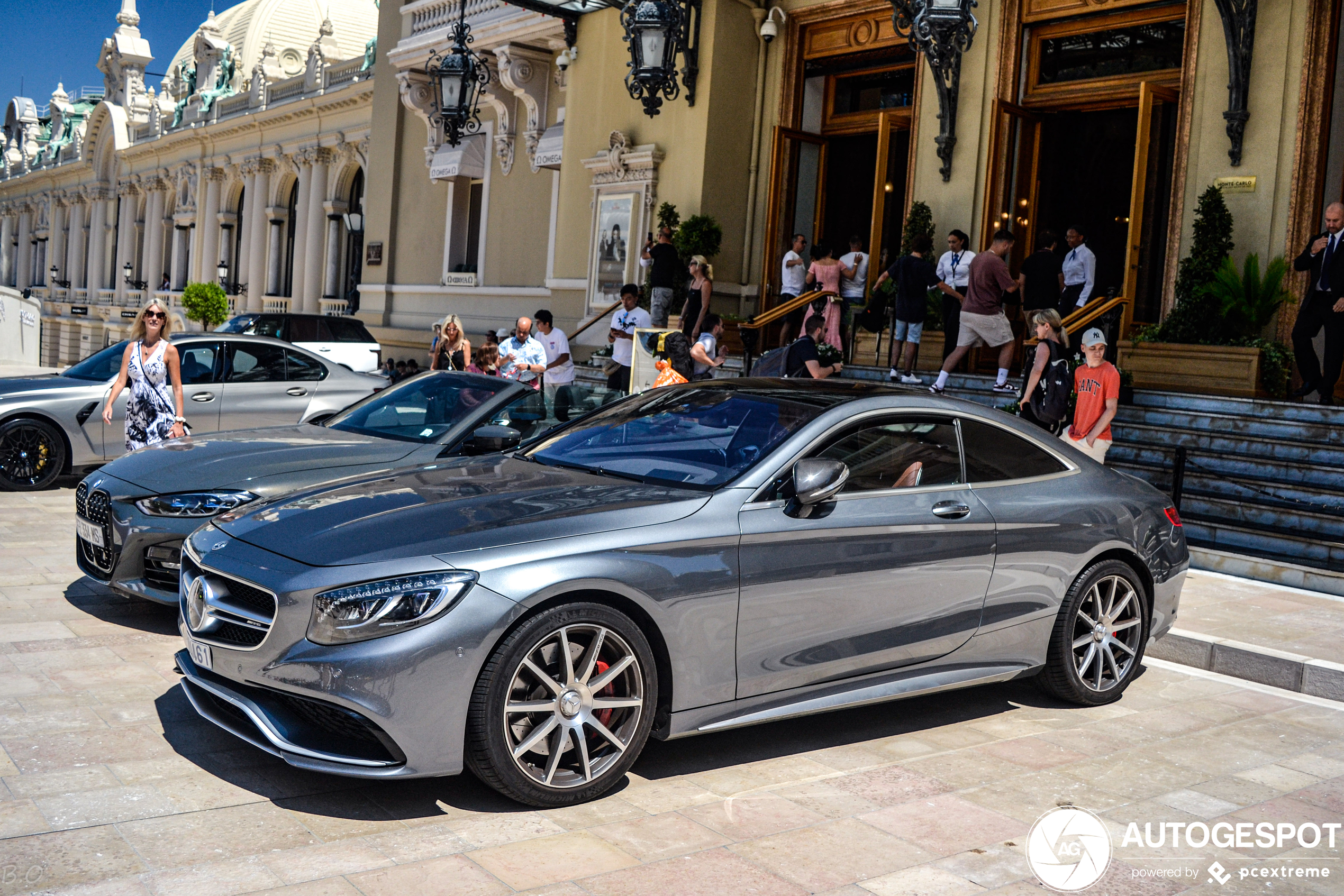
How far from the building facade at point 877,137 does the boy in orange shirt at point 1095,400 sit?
4.53 meters

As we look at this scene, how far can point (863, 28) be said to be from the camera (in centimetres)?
1734

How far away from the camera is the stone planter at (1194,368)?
11.9 metres

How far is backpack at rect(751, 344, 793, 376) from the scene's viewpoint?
35.8 feet

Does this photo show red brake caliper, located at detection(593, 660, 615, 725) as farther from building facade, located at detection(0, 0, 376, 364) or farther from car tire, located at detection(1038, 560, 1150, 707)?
building facade, located at detection(0, 0, 376, 364)

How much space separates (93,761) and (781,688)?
2540 mm

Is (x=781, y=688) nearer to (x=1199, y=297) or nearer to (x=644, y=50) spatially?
(x=1199, y=297)

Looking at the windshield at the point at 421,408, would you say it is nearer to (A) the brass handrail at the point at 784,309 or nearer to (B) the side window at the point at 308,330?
(A) the brass handrail at the point at 784,309

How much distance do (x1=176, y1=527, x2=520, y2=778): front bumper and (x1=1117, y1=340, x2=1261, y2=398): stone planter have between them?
9.70 metres

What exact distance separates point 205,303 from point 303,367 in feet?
91.4

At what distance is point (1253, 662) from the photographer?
668 cm

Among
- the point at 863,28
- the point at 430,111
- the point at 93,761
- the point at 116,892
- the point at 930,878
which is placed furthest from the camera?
the point at 430,111

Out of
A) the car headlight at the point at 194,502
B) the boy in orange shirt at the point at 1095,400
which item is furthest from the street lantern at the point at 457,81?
the car headlight at the point at 194,502

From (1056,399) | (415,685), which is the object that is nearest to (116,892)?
(415,685)

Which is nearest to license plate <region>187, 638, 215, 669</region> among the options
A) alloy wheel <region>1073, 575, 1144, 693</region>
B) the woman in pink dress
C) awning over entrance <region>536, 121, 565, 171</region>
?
alloy wheel <region>1073, 575, 1144, 693</region>
